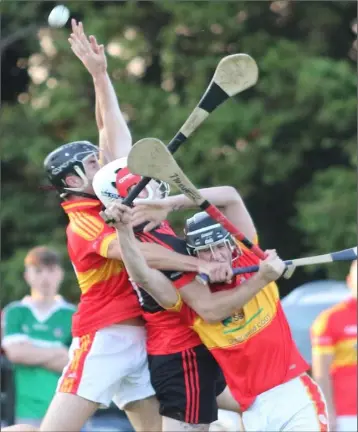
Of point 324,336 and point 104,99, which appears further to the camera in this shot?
point 324,336

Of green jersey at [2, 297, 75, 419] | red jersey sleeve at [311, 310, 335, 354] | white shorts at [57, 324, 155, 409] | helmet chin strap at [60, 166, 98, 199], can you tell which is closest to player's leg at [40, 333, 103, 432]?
white shorts at [57, 324, 155, 409]

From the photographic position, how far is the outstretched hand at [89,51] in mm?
6441

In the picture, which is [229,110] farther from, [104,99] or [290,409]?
[290,409]

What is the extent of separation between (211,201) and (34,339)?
→ 3196 mm

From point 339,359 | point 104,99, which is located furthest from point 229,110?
point 104,99

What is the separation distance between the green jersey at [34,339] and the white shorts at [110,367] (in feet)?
8.21

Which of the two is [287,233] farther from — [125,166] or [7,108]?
[125,166]

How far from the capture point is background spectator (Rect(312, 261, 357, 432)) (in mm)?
8195

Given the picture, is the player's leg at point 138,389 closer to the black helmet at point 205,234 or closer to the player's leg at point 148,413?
the player's leg at point 148,413

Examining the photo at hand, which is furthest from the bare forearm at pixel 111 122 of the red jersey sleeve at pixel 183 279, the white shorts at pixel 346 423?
the white shorts at pixel 346 423

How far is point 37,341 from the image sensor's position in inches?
341

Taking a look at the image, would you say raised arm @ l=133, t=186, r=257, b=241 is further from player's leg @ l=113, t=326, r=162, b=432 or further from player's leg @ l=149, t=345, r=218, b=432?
player's leg @ l=113, t=326, r=162, b=432

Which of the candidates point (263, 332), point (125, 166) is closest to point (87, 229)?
point (125, 166)

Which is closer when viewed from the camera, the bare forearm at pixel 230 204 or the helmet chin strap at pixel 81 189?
the bare forearm at pixel 230 204
